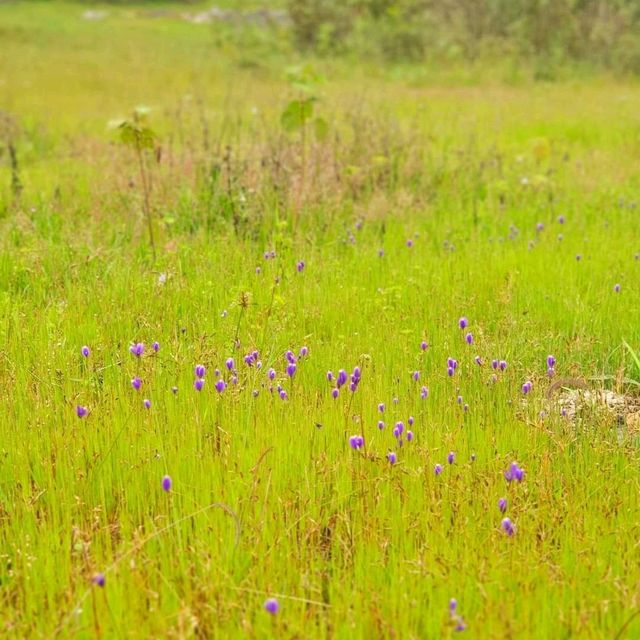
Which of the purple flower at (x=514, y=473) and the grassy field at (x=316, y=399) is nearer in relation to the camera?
the grassy field at (x=316, y=399)

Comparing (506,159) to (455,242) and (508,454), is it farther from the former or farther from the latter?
(508,454)

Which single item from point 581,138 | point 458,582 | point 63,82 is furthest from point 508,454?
point 63,82

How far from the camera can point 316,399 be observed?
10.3ft

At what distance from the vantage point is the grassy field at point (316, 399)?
2188 mm

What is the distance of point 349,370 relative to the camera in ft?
11.5

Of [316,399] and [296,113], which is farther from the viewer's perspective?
[296,113]

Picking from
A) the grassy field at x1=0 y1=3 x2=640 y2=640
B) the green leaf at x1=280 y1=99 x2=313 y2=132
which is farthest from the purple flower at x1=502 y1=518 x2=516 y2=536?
the green leaf at x1=280 y1=99 x2=313 y2=132

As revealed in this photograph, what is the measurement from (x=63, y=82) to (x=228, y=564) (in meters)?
15.3

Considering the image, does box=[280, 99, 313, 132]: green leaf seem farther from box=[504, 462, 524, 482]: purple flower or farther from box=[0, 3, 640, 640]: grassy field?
box=[504, 462, 524, 482]: purple flower

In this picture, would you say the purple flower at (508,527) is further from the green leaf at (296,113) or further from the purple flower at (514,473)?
the green leaf at (296,113)

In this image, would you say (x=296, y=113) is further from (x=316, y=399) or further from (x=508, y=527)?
(x=508, y=527)

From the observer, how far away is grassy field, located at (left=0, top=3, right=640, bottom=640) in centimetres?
219

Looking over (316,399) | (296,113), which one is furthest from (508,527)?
(296,113)

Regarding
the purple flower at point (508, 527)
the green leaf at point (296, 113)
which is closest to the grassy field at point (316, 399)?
the purple flower at point (508, 527)
